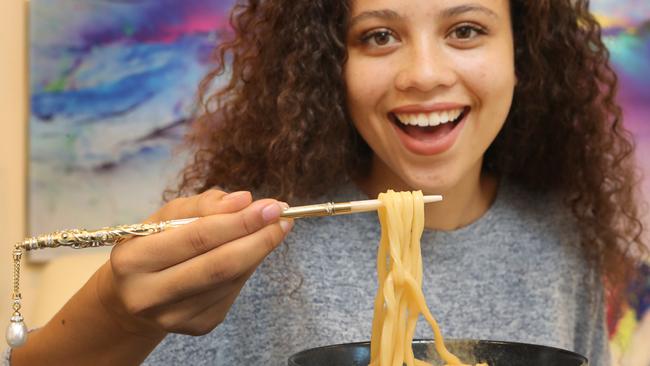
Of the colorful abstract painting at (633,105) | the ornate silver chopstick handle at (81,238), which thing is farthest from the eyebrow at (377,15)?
the colorful abstract painting at (633,105)

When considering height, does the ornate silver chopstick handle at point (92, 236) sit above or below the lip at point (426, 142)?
below

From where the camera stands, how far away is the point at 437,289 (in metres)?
1.50

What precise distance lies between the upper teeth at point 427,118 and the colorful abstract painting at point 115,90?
3.20 ft

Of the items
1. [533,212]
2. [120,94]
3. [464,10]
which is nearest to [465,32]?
[464,10]

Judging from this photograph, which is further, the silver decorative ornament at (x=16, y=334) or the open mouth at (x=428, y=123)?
the open mouth at (x=428, y=123)

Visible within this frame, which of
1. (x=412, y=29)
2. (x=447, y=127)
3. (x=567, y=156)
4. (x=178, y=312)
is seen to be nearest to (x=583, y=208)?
(x=567, y=156)

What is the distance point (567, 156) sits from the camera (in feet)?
5.33

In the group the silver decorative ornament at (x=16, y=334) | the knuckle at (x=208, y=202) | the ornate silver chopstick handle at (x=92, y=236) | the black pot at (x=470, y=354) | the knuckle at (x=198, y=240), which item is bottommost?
the black pot at (x=470, y=354)

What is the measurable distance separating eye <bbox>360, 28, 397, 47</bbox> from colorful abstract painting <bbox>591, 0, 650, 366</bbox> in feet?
3.23

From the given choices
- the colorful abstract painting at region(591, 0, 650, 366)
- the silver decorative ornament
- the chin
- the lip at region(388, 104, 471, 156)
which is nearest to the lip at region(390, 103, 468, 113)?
the lip at region(388, 104, 471, 156)

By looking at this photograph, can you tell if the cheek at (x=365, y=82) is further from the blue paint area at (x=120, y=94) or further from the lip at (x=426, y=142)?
the blue paint area at (x=120, y=94)

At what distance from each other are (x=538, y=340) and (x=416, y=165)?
1.38 feet

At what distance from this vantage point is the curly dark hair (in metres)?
1.44

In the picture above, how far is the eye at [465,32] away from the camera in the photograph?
1.35 metres
